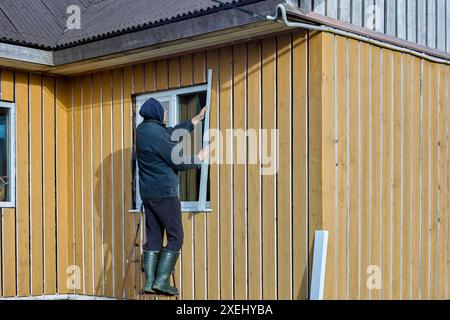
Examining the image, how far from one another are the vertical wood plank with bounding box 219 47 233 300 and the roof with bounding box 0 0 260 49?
65 cm

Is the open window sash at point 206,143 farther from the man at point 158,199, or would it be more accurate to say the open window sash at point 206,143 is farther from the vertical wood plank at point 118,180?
the vertical wood plank at point 118,180

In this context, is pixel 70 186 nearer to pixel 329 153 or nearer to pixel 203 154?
pixel 203 154

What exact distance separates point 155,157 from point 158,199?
0.39 m

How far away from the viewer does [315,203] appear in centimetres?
743

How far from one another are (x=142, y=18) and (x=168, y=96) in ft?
2.85

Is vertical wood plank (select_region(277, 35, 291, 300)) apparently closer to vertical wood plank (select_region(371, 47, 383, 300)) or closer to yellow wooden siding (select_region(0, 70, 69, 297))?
vertical wood plank (select_region(371, 47, 383, 300))

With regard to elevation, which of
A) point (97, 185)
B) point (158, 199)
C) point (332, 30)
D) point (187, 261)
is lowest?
point (187, 261)

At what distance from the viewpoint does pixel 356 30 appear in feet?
25.6

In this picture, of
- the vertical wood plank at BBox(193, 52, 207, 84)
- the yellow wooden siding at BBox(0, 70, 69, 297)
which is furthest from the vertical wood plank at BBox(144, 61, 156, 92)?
the yellow wooden siding at BBox(0, 70, 69, 297)

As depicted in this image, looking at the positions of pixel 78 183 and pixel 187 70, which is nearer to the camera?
pixel 187 70

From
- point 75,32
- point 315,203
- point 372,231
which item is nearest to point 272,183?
point 315,203

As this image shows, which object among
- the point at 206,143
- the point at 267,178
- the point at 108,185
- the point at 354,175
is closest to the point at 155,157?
the point at 206,143

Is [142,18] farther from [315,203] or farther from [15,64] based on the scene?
A: [315,203]

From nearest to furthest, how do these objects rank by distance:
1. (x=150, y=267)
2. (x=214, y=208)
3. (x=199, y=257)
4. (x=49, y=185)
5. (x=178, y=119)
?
(x=150, y=267), (x=214, y=208), (x=199, y=257), (x=178, y=119), (x=49, y=185)
